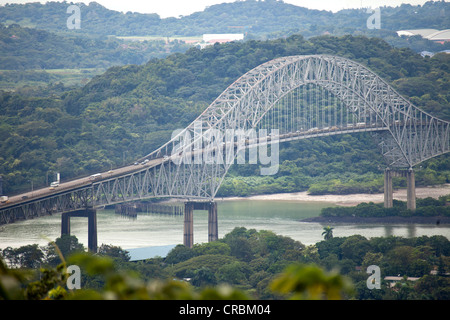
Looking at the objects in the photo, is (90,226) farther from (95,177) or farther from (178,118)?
(178,118)

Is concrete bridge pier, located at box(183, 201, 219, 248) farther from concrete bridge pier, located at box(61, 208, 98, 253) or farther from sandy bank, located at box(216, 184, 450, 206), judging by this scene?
sandy bank, located at box(216, 184, 450, 206)

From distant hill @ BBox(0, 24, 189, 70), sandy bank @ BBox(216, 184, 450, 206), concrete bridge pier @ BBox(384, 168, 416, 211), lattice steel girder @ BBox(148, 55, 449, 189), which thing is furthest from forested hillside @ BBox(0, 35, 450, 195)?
distant hill @ BBox(0, 24, 189, 70)

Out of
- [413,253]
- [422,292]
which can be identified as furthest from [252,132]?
[422,292]

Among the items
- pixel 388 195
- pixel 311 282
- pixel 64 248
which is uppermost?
pixel 311 282

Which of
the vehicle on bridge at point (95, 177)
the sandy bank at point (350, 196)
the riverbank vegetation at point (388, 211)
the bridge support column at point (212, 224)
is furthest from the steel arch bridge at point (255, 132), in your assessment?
the riverbank vegetation at point (388, 211)

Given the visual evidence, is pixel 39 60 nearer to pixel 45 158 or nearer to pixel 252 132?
pixel 45 158

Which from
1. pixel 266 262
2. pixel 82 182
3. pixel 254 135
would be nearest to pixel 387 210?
pixel 254 135

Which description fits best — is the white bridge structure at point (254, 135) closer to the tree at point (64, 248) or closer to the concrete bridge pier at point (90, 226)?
the concrete bridge pier at point (90, 226)
